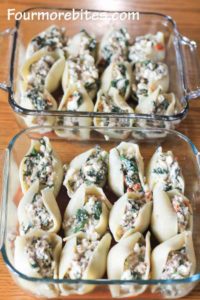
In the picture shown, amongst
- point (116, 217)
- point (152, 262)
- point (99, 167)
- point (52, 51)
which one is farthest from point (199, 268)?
point (52, 51)

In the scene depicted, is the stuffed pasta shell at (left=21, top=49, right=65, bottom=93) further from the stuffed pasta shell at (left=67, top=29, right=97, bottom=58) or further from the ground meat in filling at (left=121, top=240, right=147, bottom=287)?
the ground meat in filling at (left=121, top=240, right=147, bottom=287)

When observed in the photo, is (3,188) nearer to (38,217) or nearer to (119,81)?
(38,217)

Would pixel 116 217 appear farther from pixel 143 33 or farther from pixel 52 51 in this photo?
pixel 143 33

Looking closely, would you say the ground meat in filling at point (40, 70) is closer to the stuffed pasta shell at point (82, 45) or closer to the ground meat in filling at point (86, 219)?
the stuffed pasta shell at point (82, 45)

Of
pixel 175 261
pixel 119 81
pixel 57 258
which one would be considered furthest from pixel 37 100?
pixel 175 261

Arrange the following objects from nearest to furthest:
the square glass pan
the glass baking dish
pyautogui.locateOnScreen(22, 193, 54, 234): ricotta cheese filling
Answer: the square glass pan < pyautogui.locateOnScreen(22, 193, 54, 234): ricotta cheese filling < the glass baking dish

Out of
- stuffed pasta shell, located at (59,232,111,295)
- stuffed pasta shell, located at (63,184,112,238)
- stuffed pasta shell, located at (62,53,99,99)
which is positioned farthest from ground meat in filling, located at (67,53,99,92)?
stuffed pasta shell, located at (59,232,111,295)
